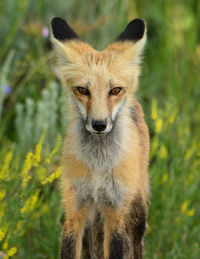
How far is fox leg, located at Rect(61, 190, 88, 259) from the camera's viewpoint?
Answer: 3668mm

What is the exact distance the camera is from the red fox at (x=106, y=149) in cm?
353

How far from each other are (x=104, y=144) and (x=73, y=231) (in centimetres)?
69

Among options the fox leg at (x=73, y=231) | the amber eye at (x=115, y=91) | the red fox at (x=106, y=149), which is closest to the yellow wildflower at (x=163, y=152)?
the red fox at (x=106, y=149)

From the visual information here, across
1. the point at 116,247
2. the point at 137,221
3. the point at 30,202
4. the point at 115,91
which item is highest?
the point at 115,91

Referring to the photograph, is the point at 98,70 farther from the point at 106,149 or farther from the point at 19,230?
the point at 19,230

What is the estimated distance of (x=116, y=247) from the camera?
12.1ft

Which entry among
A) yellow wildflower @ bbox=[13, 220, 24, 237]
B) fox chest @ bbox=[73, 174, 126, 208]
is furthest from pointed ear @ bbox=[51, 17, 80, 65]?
yellow wildflower @ bbox=[13, 220, 24, 237]

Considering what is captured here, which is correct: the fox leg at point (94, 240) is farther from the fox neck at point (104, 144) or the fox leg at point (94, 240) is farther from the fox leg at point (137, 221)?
the fox neck at point (104, 144)

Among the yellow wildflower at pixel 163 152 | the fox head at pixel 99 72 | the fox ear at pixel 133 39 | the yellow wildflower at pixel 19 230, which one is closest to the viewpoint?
the fox head at pixel 99 72

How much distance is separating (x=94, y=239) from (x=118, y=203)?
0.53m

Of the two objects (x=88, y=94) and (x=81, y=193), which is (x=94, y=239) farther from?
(x=88, y=94)

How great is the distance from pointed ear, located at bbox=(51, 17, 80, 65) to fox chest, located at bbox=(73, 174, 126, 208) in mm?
919

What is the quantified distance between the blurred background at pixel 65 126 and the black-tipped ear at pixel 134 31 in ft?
2.48

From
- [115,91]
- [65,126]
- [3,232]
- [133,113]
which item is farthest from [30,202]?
[65,126]
